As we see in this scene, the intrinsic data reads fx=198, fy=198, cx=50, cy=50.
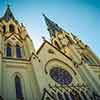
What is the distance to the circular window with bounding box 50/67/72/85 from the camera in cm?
1990

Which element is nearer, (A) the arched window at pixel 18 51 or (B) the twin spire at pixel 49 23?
(A) the arched window at pixel 18 51

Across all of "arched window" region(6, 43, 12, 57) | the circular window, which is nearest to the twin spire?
"arched window" region(6, 43, 12, 57)

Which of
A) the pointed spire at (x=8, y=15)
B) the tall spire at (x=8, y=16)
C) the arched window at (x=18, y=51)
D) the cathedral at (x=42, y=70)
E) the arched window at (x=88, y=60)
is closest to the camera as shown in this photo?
the cathedral at (x=42, y=70)

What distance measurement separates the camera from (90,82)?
2050 cm

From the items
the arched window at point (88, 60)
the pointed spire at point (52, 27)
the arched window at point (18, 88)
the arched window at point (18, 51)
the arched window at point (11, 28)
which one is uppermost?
the pointed spire at point (52, 27)

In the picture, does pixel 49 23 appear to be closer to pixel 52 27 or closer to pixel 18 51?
pixel 52 27

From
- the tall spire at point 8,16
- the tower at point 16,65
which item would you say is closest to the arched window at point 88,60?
the tower at point 16,65

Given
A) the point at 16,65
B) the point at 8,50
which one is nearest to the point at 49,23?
the point at 8,50

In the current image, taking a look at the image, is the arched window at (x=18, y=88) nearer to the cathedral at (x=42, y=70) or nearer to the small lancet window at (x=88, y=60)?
the cathedral at (x=42, y=70)

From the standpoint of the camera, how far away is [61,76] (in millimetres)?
20656

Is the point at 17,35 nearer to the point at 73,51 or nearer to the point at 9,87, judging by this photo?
the point at 73,51

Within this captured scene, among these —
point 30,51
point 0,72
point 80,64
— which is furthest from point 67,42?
point 0,72

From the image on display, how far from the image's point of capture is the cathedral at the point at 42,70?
17.5m

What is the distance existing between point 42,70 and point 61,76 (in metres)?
2.37
